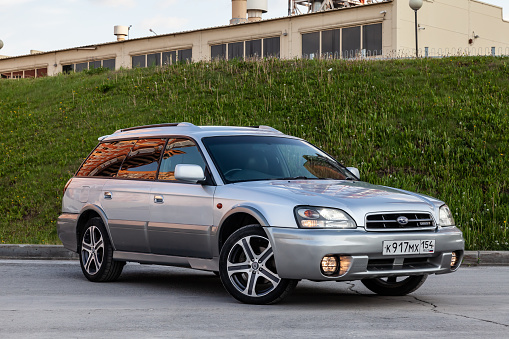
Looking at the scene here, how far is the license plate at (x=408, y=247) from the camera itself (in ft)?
22.6

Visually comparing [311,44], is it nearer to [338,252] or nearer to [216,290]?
[216,290]

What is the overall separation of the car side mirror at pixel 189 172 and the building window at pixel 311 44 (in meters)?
37.5

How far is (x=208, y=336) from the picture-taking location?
571 centimetres

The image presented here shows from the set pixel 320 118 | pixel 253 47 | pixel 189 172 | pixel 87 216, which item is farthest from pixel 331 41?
pixel 189 172

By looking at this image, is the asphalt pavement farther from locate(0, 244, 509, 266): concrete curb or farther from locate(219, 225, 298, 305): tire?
locate(0, 244, 509, 266): concrete curb

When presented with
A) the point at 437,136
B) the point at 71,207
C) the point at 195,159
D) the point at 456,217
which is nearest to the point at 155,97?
the point at 437,136

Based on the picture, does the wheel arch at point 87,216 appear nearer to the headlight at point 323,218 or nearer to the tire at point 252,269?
the tire at point 252,269

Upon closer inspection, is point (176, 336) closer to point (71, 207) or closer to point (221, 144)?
point (221, 144)

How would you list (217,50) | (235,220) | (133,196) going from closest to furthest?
(235,220) < (133,196) < (217,50)

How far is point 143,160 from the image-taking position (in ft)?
29.6

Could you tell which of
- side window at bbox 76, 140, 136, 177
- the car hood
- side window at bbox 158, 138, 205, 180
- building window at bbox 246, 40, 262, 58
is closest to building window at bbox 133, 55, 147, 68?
building window at bbox 246, 40, 262, 58

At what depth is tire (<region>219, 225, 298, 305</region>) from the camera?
712cm

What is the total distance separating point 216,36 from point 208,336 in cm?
4393

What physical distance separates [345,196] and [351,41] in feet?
123
